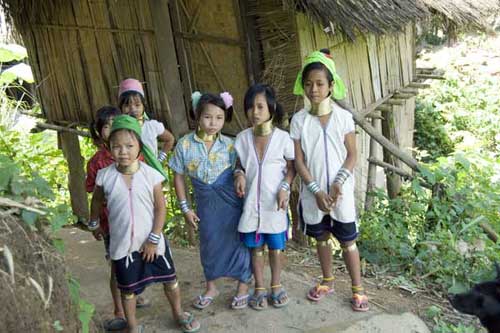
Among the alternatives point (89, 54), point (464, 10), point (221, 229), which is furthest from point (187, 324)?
point (464, 10)

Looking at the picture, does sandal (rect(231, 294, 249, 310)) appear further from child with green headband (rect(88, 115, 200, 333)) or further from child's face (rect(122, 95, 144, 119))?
child's face (rect(122, 95, 144, 119))

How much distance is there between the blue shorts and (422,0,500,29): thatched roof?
13.5 ft

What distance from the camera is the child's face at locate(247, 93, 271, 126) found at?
3467 mm

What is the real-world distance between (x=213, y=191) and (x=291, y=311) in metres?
0.91

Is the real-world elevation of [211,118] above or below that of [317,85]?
below

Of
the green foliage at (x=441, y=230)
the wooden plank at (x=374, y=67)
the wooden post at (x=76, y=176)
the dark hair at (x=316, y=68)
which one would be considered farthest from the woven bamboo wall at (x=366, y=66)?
the wooden post at (x=76, y=176)

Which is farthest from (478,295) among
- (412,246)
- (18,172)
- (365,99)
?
(365,99)

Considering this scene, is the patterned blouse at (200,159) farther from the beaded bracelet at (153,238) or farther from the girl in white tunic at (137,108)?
the beaded bracelet at (153,238)

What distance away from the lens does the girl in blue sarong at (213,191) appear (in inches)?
140

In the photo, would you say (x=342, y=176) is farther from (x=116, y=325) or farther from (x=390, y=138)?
(x=390, y=138)

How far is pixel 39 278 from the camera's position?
2.34 m

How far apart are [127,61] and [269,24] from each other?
200cm

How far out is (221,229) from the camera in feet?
12.2

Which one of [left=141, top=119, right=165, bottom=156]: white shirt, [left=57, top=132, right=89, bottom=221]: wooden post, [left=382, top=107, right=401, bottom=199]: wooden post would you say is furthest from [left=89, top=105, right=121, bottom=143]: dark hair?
[left=57, top=132, right=89, bottom=221]: wooden post
